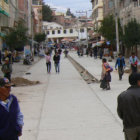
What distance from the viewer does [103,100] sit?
13047 mm

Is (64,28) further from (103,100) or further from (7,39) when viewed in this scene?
(103,100)

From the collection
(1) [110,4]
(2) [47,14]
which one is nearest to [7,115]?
(1) [110,4]

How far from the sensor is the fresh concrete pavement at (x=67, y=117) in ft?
26.4

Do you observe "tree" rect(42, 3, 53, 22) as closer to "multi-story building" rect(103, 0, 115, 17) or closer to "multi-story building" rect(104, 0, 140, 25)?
"multi-story building" rect(103, 0, 115, 17)

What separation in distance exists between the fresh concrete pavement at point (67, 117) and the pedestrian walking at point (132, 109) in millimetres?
2521

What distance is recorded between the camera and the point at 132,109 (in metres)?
5.14

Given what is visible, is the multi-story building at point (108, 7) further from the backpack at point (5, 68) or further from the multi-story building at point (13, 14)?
the backpack at point (5, 68)

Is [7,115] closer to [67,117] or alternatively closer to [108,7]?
[67,117]

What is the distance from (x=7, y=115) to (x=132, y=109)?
5.50ft

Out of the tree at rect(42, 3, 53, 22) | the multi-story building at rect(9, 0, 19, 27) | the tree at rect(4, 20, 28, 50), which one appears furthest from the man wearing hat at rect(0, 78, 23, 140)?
the tree at rect(42, 3, 53, 22)

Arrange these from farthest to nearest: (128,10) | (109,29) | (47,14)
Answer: (47,14) → (109,29) → (128,10)

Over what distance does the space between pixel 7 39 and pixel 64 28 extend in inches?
4351

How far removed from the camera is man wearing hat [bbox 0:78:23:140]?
16.0 ft

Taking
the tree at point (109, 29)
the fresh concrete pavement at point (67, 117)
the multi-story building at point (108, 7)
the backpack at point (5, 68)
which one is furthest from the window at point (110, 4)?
the fresh concrete pavement at point (67, 117)
